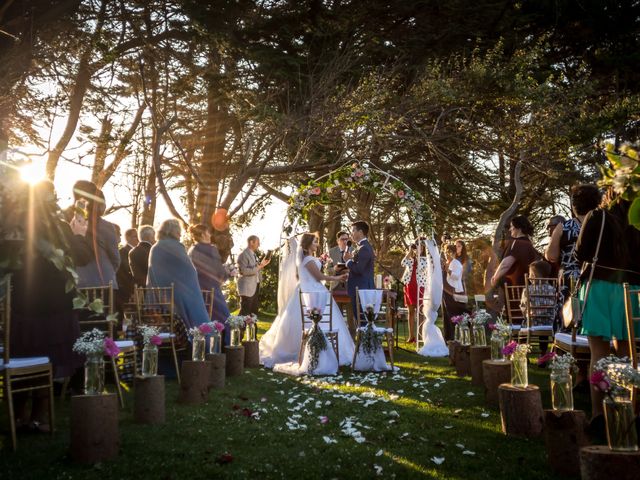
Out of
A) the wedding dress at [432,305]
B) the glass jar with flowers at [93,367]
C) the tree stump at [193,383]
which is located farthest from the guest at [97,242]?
the wedding dress at [432,305]

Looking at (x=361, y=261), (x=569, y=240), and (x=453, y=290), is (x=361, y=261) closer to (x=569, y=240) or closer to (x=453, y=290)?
(x=453, y=290)

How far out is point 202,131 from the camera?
14.8 metres

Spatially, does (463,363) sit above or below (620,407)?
below

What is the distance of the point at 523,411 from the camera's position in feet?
16.0

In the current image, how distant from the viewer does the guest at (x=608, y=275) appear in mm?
4777

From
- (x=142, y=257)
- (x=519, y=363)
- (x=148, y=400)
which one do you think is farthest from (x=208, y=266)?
(x=519, y=363)

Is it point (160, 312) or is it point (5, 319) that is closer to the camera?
point (5, 319)

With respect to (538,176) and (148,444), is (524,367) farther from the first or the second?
(538,176)

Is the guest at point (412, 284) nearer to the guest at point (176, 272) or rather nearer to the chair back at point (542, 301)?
the chair back at point (542, 301)

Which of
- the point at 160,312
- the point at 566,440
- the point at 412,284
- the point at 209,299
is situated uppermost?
the point at 412,284

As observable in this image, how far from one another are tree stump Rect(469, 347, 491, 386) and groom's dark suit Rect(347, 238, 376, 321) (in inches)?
133

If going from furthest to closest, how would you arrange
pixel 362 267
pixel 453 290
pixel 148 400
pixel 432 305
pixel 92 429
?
1. pixel 453 290
2. pixel 432 305
3. pixel 362 267
4. pixel 148 400
5. pixel 92 429

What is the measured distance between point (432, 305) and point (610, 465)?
8.13 meters

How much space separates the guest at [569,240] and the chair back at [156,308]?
4224 mm
